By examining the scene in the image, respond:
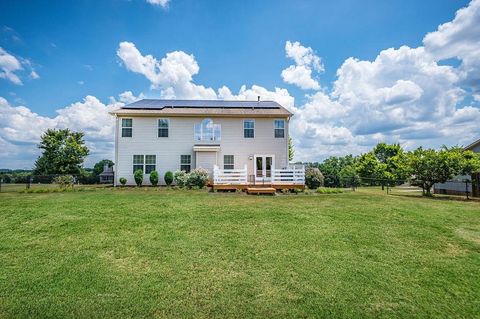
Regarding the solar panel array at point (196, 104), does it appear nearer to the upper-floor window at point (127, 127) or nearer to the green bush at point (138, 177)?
the upper-floor window at point (127, 127)

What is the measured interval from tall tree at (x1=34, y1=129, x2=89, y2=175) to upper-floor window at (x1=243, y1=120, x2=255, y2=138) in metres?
20.0

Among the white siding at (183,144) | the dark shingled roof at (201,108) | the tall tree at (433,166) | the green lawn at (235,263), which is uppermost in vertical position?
the dark shingled roof at (201,108)

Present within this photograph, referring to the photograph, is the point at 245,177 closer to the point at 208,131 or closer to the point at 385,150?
the point at 208,131

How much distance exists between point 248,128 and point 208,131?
10.6ft

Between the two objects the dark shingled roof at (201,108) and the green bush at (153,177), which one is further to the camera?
the dark shingled roof at (201,108)

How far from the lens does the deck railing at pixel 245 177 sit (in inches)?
640

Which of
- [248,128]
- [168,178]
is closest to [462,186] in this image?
[248,128]

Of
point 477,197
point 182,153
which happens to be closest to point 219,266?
point 182,153

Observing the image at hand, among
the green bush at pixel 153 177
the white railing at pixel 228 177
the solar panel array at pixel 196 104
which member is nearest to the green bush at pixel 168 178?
the green bush at pixel 153 177

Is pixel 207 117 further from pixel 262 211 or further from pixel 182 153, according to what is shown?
pixel 262 211

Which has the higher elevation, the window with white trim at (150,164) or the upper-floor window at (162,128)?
the upper-floor window at (162,128)

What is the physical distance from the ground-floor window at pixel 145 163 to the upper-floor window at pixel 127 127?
6.08 ft

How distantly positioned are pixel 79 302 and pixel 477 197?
67.6 feet

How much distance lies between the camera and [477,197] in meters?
15.6
